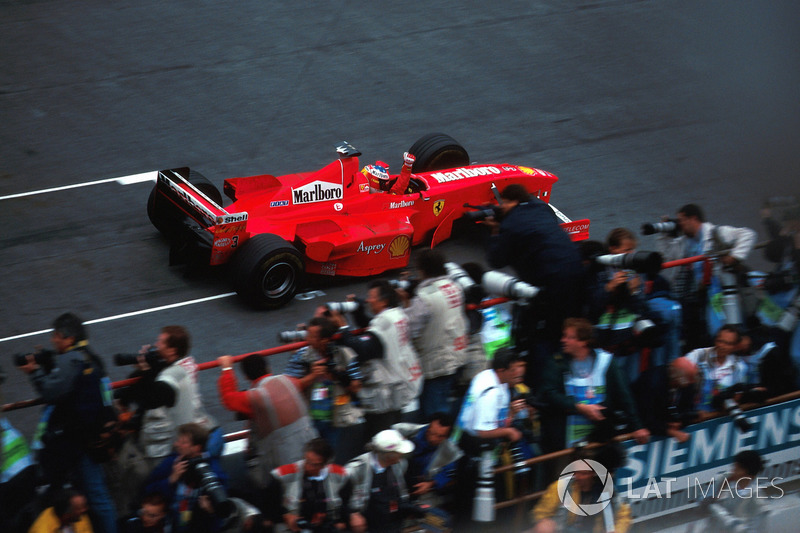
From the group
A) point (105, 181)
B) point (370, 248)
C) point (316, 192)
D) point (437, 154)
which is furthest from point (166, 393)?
point (105, 181)

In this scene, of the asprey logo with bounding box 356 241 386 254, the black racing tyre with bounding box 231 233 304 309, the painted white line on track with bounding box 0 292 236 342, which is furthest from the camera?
the asprey logo with bounding box 356 241 386 254

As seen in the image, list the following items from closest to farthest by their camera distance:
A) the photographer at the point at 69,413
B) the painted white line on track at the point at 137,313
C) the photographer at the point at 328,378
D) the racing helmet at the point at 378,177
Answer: the photographer at the point at 69,413 → the photographer at the point at 328,378 → the painted white line on track at the point at 137,313 → the racing helmet at the point at 378,177

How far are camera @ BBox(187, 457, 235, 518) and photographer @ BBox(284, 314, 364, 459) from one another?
3.02ft

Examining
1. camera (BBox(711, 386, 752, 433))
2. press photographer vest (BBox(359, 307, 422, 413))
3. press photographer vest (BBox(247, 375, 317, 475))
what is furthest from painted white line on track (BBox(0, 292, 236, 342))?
camera (BBox(711, 386, 752, 433))

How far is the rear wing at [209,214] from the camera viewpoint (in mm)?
10258

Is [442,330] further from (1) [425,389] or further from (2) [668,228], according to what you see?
(2) [668,228]

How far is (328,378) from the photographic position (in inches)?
249

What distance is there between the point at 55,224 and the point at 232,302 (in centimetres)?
292

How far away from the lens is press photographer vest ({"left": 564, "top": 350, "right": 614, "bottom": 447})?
6.52m

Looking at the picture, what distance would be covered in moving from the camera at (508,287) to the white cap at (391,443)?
4.81 ft

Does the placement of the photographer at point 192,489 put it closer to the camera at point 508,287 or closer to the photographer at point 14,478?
the photographer at point 14,478

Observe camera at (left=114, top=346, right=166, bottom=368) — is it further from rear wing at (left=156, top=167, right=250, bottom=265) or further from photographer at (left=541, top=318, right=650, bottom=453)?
rear wing at (left=156, top=167, right=250, bottom=265)

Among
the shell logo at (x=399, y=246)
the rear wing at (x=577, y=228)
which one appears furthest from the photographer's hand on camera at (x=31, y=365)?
the rear wing at (x=577, y=228)

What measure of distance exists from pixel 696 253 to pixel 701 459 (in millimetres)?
1945
